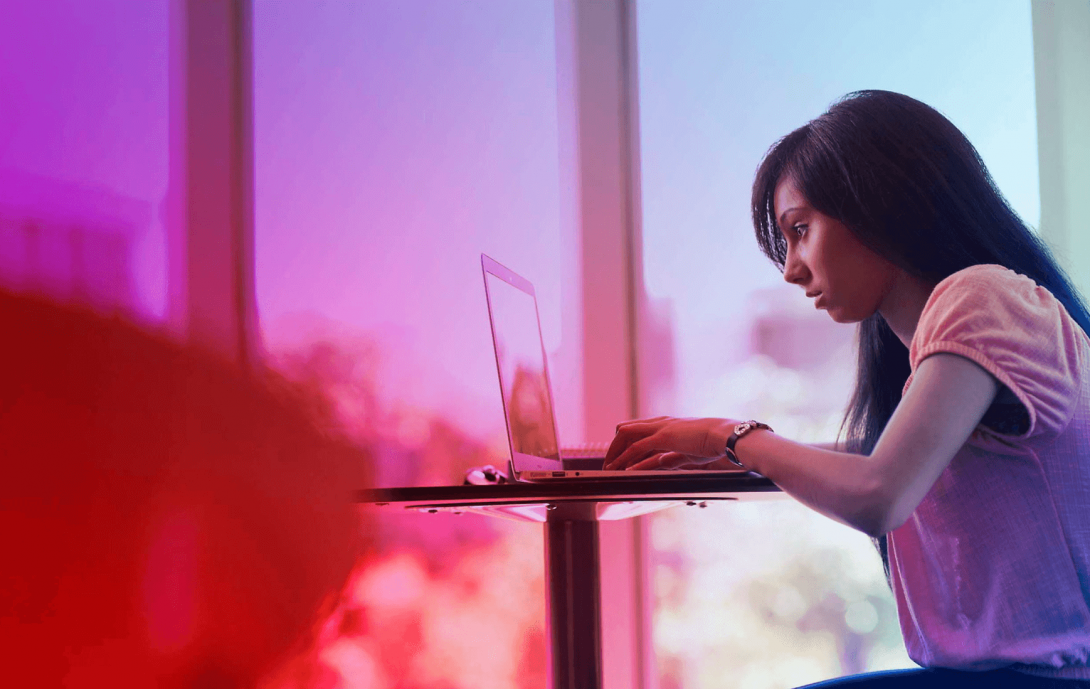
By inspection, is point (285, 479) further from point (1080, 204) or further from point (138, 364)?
point (1080, 204)

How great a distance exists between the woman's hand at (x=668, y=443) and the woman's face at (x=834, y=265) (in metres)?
0.20

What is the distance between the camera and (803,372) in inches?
79.6

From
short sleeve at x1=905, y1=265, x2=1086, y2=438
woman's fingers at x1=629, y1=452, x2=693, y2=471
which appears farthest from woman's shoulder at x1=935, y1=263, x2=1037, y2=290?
woman's fingers at x1=629, y1=452, x2=693, y2=471

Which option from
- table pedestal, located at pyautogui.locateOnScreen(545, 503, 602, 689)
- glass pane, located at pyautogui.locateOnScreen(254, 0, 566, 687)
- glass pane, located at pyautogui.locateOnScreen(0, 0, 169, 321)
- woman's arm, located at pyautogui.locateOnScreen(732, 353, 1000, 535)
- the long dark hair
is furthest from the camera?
glass pane, located at pyautogui.locateOnScreen(254, 0, 566, 687)

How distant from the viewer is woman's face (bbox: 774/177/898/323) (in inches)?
34.1

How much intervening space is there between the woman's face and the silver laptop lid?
14.9 inches

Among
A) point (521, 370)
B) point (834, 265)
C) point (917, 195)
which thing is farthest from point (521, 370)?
point (917, 195)

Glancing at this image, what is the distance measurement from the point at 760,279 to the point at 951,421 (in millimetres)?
1437

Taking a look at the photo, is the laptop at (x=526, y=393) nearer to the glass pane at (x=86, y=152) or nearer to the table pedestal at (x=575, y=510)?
the table pedestal at (x=575, y=510)

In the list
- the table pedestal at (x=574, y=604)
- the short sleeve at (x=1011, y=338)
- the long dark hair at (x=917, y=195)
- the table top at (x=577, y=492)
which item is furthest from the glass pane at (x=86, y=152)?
the table pedestal at (x=574, y=604)

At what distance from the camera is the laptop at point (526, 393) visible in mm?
855

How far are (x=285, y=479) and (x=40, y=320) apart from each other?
11cm

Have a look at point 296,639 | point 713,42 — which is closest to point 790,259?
point 296,639

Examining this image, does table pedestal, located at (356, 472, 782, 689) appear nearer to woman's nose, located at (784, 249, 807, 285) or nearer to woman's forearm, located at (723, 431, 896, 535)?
woman's forearm, located at (723, 431, 896, 535)
